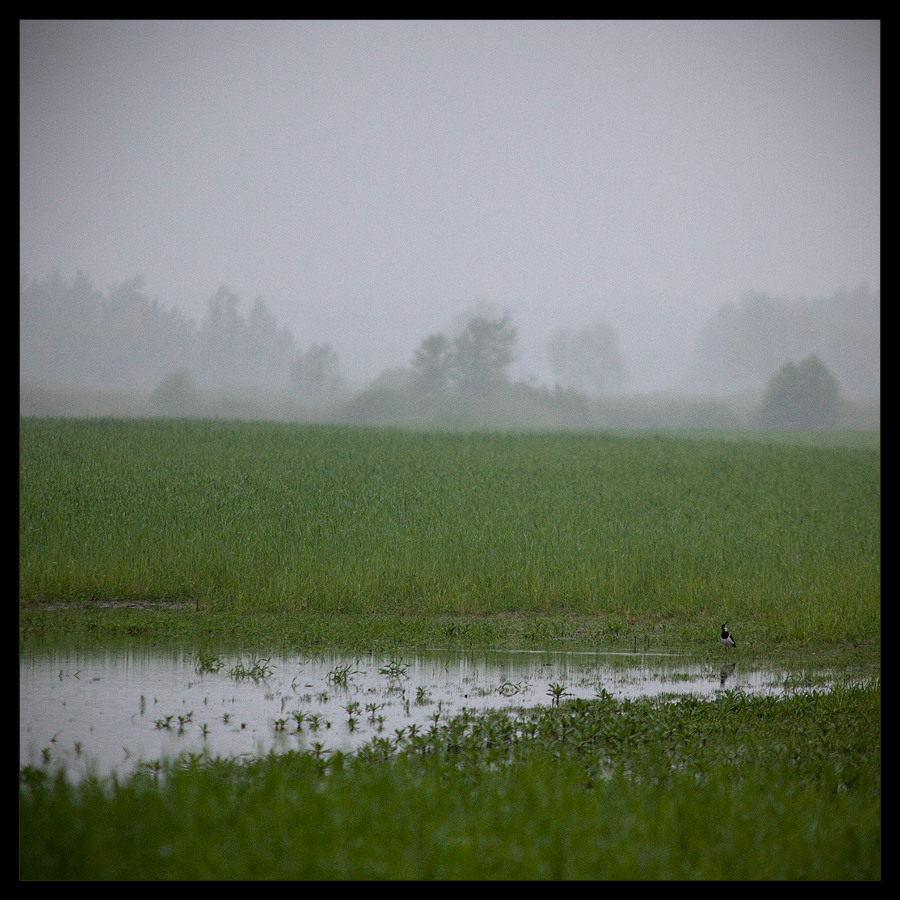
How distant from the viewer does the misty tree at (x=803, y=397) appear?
7612 centimetres

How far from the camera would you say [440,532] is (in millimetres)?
18609

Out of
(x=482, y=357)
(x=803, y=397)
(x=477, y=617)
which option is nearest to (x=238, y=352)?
(x=482, y=357)

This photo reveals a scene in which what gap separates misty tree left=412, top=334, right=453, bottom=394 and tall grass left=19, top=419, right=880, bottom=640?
175ft

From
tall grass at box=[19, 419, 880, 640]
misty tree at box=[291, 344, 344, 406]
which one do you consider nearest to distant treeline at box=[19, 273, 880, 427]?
misty tree at box=[291, 344, 344, 406]

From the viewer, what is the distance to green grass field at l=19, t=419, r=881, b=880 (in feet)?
16.4

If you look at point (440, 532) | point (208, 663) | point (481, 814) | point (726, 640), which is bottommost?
point (726, 640)

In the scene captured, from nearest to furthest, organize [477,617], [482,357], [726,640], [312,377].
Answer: [726,640] → [477,617] → [482,357] → [312,377]

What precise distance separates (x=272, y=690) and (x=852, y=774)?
6497 mm

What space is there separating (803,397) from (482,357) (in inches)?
1255

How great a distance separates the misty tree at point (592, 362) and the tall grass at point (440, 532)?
82.3 m

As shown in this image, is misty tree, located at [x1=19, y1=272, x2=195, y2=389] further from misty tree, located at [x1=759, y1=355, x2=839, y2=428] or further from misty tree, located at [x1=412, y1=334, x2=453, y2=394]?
misty tree, located at [x1=759, y1=355, x2=839, y2=428]

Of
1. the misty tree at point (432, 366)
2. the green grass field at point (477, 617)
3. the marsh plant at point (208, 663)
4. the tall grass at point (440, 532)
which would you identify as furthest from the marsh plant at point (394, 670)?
the misty tree at point (432, 366)

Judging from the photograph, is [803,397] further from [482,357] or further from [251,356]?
[251,356]
